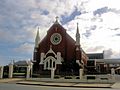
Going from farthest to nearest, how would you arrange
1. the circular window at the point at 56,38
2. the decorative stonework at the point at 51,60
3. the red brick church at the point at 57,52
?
the circular window at the point at 56,38, the red brick church at the point at 57,52, the decorative stonework at the point at 51,60

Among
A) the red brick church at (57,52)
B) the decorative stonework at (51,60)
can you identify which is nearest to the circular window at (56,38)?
the red brick church at (57,52)

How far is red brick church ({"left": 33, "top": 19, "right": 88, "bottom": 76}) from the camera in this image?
171 ft

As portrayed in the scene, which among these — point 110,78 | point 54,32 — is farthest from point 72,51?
point 110,78

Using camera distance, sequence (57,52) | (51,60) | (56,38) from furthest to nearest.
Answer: (56,38)
(57,52)
(51,60)

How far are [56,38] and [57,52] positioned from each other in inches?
177

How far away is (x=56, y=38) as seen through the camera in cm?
5644

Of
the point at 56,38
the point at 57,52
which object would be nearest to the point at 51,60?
the point at 57,52

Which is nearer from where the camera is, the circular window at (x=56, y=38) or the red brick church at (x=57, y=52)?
the red brick church at (x=57, y=52)

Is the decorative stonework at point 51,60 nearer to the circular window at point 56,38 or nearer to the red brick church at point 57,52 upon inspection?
the red brick church at point 57,52

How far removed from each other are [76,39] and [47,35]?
8.26 m

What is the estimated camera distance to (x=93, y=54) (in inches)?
3524

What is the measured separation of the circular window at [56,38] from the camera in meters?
55.9

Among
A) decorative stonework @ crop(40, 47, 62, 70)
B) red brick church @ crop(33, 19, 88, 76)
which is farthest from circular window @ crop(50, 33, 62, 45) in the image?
decorative stonework @ crop(40, 47, 62, 70)

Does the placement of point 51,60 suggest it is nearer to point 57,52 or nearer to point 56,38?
point 57,52
